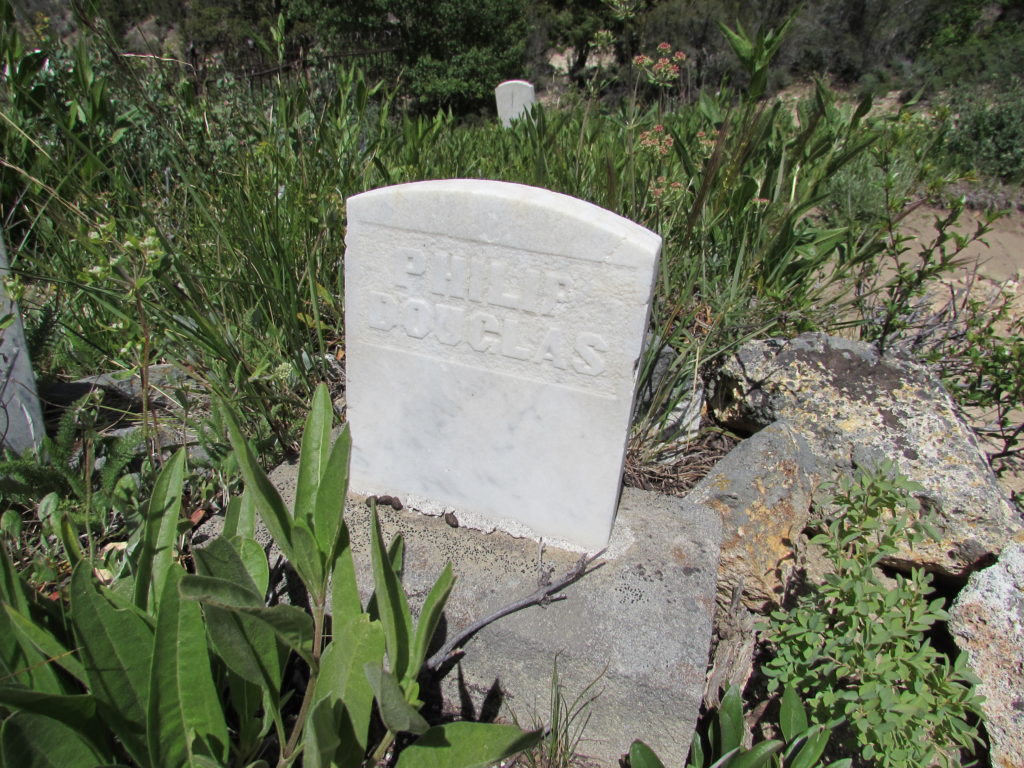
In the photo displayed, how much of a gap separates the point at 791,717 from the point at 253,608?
3.60 feet

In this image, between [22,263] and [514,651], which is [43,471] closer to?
[514,651]

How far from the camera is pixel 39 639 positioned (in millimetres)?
1013

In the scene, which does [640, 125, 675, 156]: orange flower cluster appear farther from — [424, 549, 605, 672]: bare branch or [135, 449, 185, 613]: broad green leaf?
[135, 449, 185, 613]: broad green leaf

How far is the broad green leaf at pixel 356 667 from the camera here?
3.33 ft

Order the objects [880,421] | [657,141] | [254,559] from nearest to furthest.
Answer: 1. [254,559]
2. [880,421]
3. [657,141]

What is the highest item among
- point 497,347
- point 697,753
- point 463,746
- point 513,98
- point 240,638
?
point 513,98

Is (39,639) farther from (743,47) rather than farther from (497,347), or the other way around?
(743,47)

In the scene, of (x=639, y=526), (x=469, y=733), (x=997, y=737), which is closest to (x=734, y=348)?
(x=639, y=526)

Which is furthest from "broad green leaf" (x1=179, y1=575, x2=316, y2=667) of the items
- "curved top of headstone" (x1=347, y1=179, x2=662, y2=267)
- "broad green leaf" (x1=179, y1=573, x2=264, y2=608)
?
"curved top of headstone" (x1=347, y1=179, x2=662, y2=267)

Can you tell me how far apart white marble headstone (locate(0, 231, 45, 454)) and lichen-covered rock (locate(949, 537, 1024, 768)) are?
2.39 metres

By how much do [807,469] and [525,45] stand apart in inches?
766

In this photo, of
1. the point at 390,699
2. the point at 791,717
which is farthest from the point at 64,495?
the point at 791,717

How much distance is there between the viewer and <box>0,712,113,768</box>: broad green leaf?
854 millimetres

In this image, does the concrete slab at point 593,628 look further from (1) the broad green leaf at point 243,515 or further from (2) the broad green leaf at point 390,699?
(2) the broad green leaf at point 390,699
